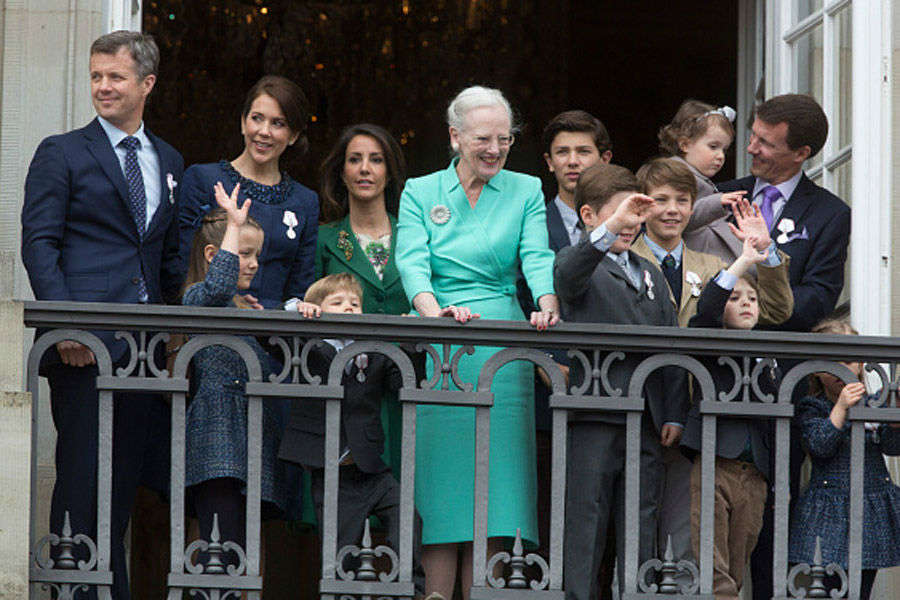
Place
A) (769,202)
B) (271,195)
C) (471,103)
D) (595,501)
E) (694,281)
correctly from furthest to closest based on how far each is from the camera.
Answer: (769,202), (271,195), (694,281), (471,103), (595,501)

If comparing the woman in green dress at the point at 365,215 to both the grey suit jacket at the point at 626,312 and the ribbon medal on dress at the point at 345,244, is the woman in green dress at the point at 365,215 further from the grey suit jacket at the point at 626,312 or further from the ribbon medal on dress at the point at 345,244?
the grey suit jacket at the point at 626,312

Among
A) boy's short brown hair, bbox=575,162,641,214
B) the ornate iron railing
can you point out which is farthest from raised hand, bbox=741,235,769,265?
boy's short brown hair, bbox=575,162,641,214

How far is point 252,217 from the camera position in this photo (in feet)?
23.6

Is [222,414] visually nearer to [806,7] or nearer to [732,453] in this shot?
[732,453]

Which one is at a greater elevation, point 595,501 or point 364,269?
point 364,269

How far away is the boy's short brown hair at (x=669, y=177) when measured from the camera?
7031mm

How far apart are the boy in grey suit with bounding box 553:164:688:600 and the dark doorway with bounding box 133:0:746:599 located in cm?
734

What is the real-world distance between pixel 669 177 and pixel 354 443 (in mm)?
1556

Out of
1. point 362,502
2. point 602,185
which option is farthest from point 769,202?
point 362,502

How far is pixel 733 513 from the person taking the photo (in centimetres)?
679

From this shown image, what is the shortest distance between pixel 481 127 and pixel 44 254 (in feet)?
5.32

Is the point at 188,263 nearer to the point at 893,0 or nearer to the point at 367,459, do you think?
the point at 367,459

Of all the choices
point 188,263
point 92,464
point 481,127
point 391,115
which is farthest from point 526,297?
point 391,115

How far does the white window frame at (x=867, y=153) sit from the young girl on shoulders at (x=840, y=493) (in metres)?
0.60
